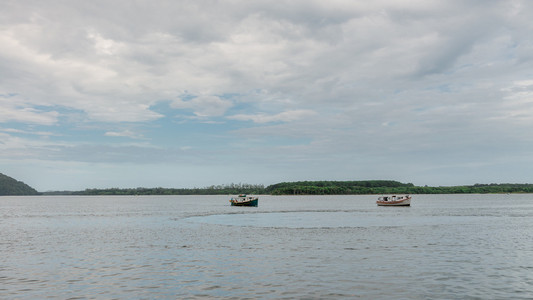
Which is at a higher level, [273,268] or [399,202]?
[399,202]

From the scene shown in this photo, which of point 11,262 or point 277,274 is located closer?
point 277,274

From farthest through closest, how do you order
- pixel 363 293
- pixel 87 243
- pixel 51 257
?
pixel 87 243 < pixel 51 257 < pixel 363 293

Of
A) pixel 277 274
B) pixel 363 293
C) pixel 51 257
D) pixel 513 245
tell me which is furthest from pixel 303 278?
pixel 513 245

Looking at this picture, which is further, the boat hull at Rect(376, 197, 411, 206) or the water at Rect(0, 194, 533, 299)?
the boat hull at Rect(376, 197, 411, 206)

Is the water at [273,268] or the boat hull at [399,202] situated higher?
the boat hull at [399,202]

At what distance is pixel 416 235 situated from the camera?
5616 cm

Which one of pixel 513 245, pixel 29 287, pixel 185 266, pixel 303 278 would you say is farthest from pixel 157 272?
pixel 513 245

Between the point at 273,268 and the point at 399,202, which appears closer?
the point at 273,268

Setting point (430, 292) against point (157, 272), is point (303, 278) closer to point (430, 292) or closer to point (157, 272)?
point (430, 292)

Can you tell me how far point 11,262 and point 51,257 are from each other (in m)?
3.36

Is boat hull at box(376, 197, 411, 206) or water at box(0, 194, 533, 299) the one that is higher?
boat hull at box(376, 197, 411, 206)

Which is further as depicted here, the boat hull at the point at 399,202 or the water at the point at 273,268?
the boat hull at the point at 399,202

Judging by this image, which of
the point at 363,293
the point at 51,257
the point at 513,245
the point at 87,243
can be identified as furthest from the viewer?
the point at 87,243

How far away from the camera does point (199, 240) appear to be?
5322cm
